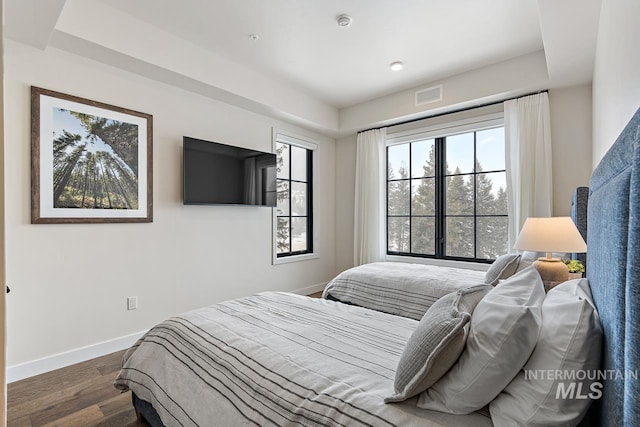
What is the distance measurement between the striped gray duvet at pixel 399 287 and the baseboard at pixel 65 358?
1.93 metres

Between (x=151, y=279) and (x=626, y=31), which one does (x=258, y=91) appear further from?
(x=626, y=31)

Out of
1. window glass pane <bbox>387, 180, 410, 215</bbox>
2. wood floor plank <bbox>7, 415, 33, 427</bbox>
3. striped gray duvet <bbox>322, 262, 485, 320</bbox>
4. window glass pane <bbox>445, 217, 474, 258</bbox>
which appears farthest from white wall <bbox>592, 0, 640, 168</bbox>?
wood floor plank <bbox>7, 415, 33, 427</bbox>

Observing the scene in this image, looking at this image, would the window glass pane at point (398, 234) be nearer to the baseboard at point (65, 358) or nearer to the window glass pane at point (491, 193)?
the window glass pane at point (491, 193)

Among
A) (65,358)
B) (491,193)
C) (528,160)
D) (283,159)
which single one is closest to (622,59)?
(528,160)

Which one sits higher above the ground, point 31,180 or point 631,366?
point 31,180

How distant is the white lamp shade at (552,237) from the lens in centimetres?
218

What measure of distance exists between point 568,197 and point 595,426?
10.0 feet

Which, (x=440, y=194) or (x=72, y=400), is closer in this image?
(x=72, y=400)

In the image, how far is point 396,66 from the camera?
3.51 m

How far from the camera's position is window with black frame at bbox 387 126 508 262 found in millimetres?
3838

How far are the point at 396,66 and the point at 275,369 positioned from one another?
3.29 metres

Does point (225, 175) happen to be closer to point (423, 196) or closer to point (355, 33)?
point (355, 33)

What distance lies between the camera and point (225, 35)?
Result: 2.93m

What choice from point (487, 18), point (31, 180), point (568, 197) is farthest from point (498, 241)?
point (31, 180)
